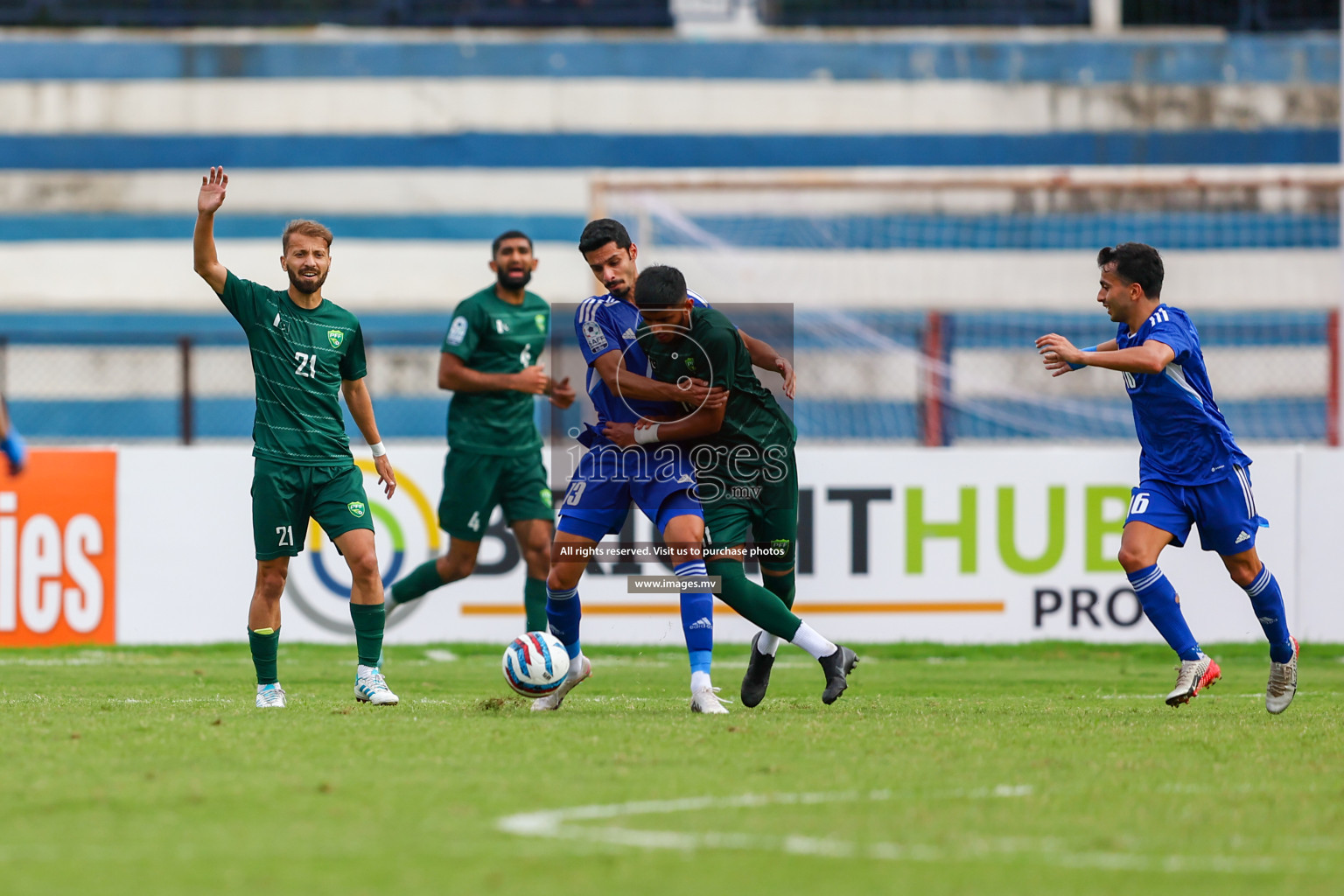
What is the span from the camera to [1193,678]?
7.07m

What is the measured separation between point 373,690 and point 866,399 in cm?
896

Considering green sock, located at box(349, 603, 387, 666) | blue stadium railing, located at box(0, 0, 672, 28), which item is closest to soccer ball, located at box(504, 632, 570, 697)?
green sock, located at box(349, 603, 387, 666)

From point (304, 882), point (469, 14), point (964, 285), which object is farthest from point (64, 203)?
point (304, 882)

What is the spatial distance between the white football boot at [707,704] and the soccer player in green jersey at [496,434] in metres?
2.49

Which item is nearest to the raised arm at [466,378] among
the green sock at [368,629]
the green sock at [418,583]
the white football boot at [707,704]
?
the green sock at [418,583]

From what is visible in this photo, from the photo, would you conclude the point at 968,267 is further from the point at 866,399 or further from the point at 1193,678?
the point at 1193,678

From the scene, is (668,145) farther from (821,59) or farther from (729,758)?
(729,758)

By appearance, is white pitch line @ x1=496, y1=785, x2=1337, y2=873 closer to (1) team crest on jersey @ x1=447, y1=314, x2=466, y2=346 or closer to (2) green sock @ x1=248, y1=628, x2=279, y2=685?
(2) green sock @ x1=248, y1=628, x2=279, y2=685

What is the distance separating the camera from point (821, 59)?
2081 centimetres

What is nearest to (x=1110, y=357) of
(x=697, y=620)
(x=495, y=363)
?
(x=697, y=620)

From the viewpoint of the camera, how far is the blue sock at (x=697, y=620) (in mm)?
7070

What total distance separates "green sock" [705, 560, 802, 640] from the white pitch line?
234 cm

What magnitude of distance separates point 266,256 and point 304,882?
1749 cm

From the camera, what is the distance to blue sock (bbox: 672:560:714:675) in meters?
7.07
